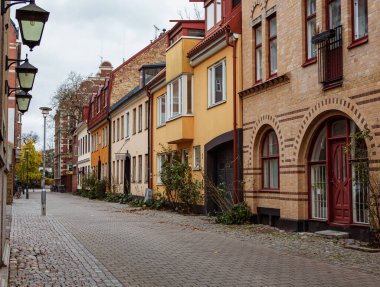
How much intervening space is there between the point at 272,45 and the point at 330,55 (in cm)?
369

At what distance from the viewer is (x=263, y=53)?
57.2 ft

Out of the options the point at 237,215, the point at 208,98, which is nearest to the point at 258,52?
the point at 208,98

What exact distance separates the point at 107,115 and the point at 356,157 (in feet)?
106

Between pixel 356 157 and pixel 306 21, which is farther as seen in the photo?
pixel 306 21

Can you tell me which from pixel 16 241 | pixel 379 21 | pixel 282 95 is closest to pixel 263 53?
pixel 282 95

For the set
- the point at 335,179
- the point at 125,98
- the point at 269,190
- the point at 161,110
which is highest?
the point at 125,98

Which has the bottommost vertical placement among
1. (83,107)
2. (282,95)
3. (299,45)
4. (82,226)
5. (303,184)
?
(82,226)

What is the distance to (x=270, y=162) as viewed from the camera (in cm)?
1752

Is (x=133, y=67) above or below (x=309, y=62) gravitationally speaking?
above

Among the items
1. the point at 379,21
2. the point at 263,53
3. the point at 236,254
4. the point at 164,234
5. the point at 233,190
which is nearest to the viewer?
the point at 236,254

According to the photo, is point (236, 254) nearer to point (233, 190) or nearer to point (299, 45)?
point (299, 45)

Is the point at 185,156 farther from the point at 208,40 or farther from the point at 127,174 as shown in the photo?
the point at 127,174

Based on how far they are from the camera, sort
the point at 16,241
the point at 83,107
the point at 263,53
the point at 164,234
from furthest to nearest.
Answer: the point at 83,107 → the point at 263,53 → the point at 164,234 → the point at 16,241

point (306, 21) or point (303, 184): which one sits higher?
point (306, 21)
